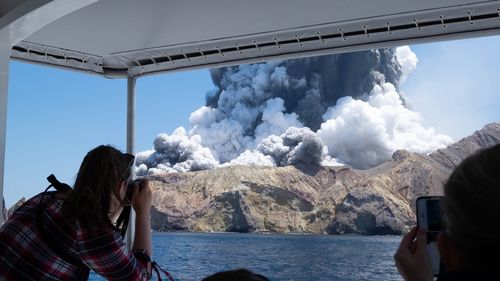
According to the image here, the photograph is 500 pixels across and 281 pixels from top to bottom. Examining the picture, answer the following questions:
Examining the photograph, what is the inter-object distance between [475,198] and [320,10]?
184 centimetres

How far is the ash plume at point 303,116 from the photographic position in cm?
2584

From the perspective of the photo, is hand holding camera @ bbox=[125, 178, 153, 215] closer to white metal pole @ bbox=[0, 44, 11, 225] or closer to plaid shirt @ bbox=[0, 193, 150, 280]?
plaid shirt @ bbox=[0, 193, 150, 280]

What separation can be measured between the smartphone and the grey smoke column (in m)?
26.1

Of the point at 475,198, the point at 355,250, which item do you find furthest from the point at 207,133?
the point at 475,198

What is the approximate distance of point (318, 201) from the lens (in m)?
23.8

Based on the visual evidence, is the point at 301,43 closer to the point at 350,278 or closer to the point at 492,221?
the point at 492,221

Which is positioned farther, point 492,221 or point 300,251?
point 300,251

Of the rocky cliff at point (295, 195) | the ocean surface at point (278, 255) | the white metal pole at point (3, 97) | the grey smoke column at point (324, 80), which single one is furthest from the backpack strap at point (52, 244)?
the grey smoke column at point (324, 80)

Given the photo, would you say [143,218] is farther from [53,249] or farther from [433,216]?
[433,216]

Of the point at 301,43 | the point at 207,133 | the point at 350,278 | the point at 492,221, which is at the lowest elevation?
the point at 350,278

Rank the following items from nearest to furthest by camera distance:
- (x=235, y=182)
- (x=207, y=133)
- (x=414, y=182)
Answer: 1. (x=414, y=182)
2. (x=235, y=182)
3. (x=207, y=133)

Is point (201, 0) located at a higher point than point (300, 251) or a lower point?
higher

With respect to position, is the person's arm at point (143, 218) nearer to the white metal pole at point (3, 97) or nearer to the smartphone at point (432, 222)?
the smartphone at point (432, 222)

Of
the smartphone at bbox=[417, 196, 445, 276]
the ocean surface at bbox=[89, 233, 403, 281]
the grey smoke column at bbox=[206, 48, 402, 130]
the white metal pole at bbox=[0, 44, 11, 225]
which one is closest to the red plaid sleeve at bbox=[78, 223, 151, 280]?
the smartphone at bbox=[417, 196, 445, 276]
